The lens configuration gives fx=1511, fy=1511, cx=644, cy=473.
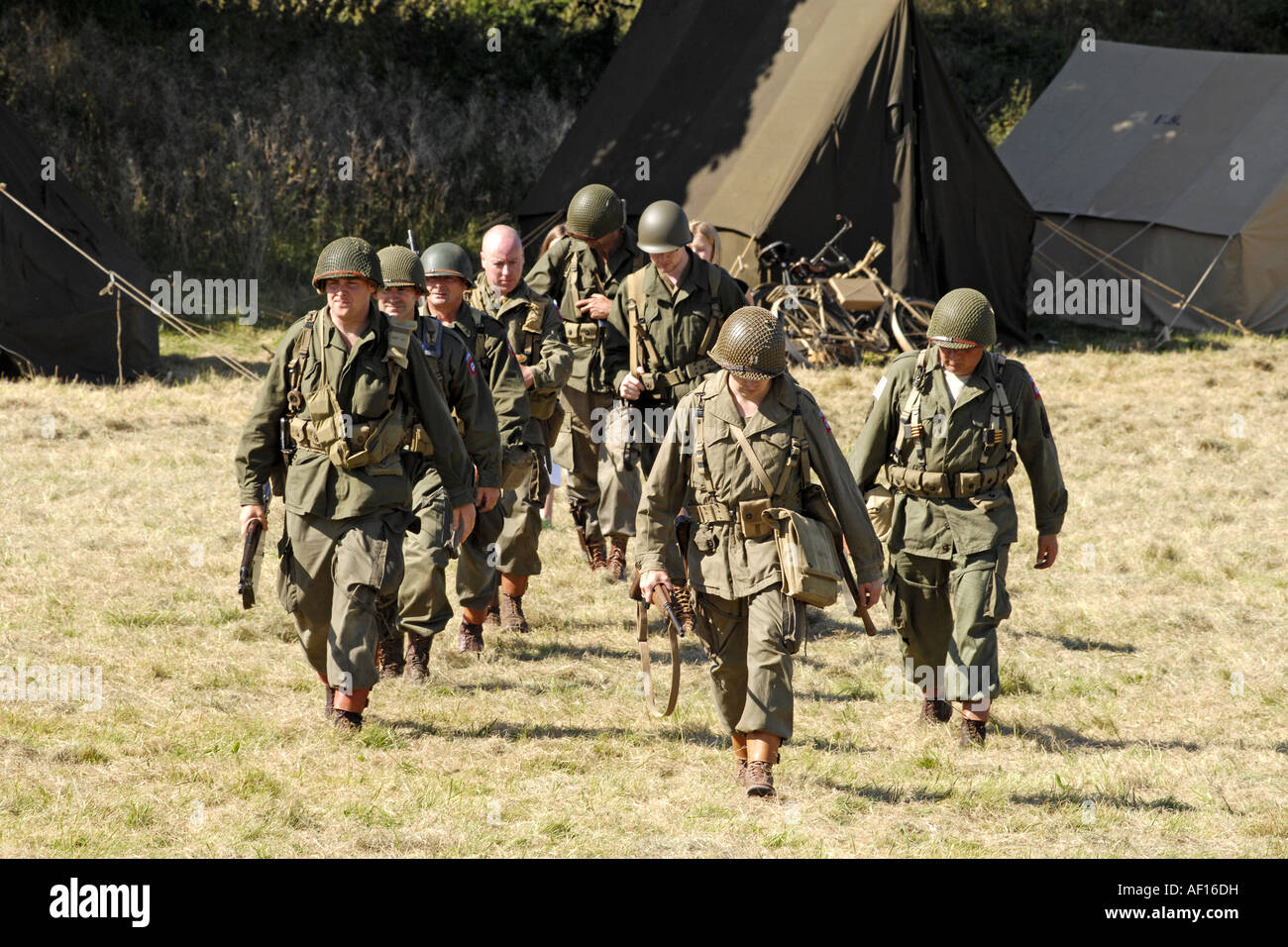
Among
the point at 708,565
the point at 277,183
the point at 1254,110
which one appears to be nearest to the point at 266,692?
the point at 708,565

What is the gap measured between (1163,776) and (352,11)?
66.4 ft

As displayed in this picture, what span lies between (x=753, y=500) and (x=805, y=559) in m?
0.28

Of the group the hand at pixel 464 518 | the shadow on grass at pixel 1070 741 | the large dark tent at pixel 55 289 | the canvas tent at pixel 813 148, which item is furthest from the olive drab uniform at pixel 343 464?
the canvas tent at pixel 813 148

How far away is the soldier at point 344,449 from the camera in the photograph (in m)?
5.61

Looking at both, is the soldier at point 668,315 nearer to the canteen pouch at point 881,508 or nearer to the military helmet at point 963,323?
the canteen pouch at point 881,508

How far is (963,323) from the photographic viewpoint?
5.88 metres

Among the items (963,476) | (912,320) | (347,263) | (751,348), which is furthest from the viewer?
(912,320)

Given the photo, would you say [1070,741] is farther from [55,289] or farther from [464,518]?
[55,289]

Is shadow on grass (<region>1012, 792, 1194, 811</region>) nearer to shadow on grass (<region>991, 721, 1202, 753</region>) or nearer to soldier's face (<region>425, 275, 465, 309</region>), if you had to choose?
shadow on grass (<region>991, 721, 1202, 753</region>)

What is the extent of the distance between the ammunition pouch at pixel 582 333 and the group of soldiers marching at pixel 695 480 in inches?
31.2

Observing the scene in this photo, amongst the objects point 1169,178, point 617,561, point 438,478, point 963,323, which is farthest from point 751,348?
point 1169,178

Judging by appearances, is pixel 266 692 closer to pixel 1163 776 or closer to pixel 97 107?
pixel 1163 776

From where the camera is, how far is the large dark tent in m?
13.1

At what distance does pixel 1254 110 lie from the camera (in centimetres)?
1798
